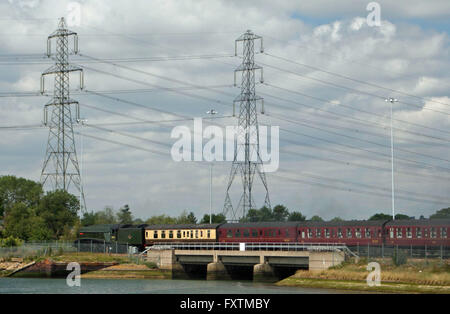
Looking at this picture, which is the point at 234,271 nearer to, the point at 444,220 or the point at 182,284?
the point at 182,284

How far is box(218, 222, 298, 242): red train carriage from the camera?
8644 cm

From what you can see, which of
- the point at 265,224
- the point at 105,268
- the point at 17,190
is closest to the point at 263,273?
the point at 265,224

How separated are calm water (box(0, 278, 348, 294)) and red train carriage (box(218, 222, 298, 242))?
10183mm

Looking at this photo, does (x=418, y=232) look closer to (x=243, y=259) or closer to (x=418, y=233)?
(x=418, y=233)

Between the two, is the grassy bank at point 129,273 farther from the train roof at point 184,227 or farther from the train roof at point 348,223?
the train roof at point 348,223

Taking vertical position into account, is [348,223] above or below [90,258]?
above

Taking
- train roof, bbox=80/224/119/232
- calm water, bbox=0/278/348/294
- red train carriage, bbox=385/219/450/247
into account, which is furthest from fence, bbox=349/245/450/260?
train roof, bbox=80/224/119/232

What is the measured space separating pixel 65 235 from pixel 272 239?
147 feet

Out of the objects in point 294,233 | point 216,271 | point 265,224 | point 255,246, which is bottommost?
point 216,271

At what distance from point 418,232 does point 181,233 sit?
34209mm

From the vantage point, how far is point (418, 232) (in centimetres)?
7544

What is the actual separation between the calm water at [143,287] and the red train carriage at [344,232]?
11208 millimetres

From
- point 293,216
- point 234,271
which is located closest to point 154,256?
point 234,271

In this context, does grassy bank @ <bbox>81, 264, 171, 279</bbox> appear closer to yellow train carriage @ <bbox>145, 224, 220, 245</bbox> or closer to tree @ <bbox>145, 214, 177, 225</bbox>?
yellow train carriage @ <bbox>145, 224, 220, 245</bbox>
